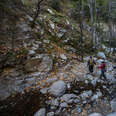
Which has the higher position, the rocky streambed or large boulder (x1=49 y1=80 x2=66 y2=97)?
large boulder (x1=49 y1=80 x2=66 y2=97)

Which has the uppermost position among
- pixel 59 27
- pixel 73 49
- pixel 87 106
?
pixel 59 27

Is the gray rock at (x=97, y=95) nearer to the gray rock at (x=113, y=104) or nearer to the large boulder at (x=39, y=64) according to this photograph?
the gray rock at (x=113, y=104)

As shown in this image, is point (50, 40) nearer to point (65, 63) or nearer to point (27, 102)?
point (65, 63)

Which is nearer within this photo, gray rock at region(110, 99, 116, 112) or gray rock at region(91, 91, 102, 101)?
gray rock at region(110, 99, 116, 112)

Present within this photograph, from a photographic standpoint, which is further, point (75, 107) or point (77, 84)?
point (77, 84)

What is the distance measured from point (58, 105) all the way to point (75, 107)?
0.73 meters

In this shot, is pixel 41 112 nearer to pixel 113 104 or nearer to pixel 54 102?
pixel 54 102

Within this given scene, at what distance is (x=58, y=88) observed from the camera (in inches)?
168

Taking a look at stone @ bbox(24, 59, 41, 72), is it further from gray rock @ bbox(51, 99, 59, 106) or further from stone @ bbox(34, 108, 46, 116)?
stone @ bbox(34, 108, 46, 116)

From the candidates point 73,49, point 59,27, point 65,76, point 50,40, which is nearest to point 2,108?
point 65,76

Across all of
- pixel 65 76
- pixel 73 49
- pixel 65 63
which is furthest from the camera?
pixel 73 49

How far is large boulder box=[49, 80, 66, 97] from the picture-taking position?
13.4 feet

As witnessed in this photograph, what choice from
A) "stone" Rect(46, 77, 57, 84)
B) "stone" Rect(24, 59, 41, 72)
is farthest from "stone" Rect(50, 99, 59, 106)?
"stone" Rect(24, 59, 41, 72)

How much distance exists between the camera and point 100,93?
4.30 meters
